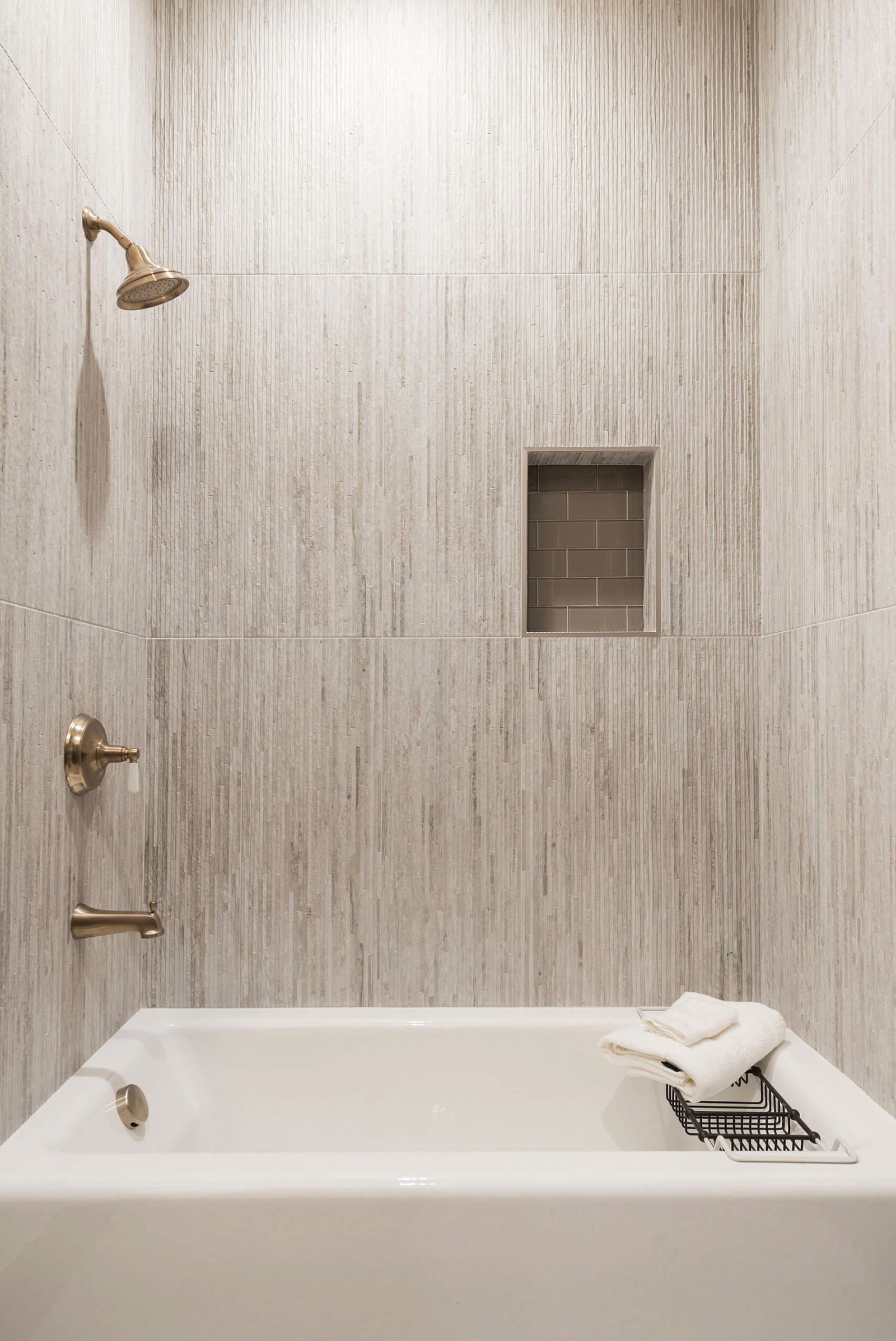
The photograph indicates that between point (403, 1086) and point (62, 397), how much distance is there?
132 cm

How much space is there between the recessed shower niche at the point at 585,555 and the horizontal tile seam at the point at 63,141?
0.90 m

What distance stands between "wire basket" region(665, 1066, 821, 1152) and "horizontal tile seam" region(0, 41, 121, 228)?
127cm

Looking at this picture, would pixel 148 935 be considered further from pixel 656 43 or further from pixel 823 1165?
pixel 656 43

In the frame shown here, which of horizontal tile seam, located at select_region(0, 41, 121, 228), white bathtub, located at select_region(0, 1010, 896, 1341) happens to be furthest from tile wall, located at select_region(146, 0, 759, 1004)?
white bathtub, located at select_region(0, 1010, 896, 1341)

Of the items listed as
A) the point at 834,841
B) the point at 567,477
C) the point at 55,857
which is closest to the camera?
the point at 55,857

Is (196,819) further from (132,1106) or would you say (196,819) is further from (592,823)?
(592,823)

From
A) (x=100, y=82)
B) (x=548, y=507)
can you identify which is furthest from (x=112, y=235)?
(x=548, y=507)

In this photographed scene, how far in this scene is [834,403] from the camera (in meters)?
1.54

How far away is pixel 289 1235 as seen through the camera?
45.4 inches

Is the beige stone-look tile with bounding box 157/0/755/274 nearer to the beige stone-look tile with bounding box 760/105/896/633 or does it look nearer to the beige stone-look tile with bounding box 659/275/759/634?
the beige stone-look tile with bounding box 659/275/759/634

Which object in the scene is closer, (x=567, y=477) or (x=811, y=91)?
(x=811, y=91)

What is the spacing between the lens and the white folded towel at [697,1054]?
145 centimetres

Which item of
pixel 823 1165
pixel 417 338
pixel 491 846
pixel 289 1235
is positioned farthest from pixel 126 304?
pixel 823 1165

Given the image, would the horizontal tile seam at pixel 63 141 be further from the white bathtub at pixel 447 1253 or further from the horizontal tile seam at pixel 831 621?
the horizontal tile seam at pixel 831 621
